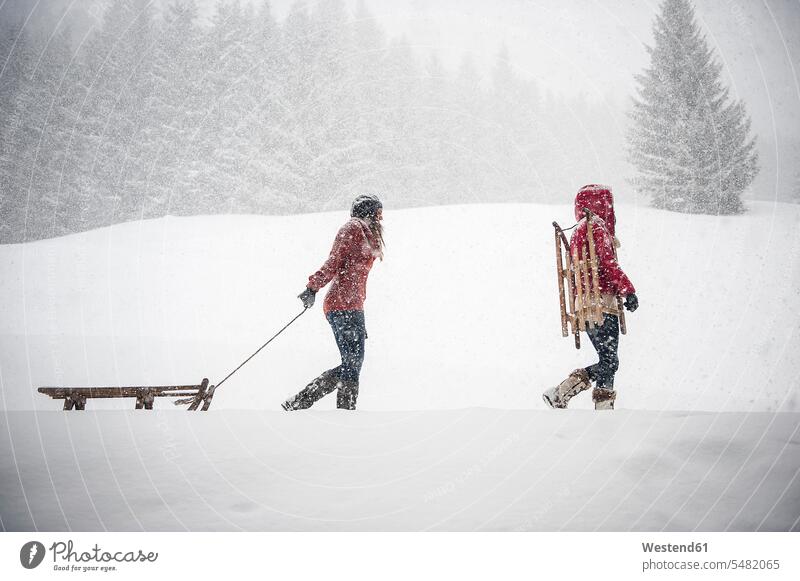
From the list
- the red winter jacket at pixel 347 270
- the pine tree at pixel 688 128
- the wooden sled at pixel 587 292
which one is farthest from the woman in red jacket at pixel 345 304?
the pine tree at pixel 688 128

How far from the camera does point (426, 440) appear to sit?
9.42 feet

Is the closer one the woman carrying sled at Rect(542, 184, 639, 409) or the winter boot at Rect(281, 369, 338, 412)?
the woman carrying sled at Rect(542, 184, 639, 409)

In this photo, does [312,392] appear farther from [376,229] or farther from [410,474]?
[410,474]

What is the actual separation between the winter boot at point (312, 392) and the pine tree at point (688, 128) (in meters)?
13.5

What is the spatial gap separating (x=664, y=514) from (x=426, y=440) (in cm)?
124

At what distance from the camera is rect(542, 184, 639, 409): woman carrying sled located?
3.84 meters

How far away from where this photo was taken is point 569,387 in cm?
402

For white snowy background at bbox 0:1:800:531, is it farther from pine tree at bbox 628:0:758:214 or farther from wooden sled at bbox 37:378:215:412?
pine tree at bbox 628:0:758:214

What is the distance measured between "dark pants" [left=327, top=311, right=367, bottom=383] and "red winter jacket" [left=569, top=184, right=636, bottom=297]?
1918 millimetres

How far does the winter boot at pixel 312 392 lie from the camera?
400 centimetres

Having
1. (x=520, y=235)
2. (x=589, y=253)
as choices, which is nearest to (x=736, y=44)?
(x=520, y=235)

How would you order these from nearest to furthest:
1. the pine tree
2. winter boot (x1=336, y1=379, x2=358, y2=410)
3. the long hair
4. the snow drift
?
winter boot (x1=336, y1=379, x2=358, y2=410), the long hair, the snow drift, the pine tree
